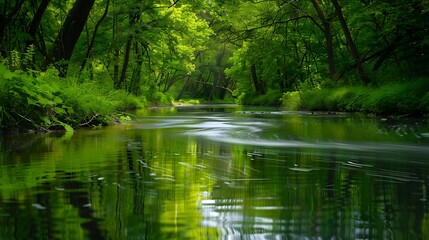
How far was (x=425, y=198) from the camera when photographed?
2355 mm

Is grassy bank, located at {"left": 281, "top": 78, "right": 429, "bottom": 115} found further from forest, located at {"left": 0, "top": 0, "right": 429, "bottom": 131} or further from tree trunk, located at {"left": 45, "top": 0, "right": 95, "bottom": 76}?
tree trunk, located at {"left": 45, "top": 0, "right": 95, "bottom": 76}

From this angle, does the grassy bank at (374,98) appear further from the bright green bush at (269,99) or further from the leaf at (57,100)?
the bright green bush at (269,99)

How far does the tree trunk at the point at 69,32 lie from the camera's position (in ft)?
29.7

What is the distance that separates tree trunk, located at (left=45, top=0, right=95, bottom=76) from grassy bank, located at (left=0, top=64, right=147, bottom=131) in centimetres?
99

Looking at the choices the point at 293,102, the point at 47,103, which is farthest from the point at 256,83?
the point at 47,103

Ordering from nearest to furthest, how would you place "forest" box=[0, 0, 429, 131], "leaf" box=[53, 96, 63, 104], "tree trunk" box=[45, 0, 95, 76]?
"leaf" box=[53, 96, 63, 104]
"forest" box=[0, 0, 429, 131]
"tree trunk" box=[45, 0, 95, 76]

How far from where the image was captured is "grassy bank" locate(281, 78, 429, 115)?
11281mm

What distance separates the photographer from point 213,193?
98.7 inches

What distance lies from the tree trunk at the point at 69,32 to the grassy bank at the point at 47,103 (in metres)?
0.99

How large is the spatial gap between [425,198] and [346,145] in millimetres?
2876

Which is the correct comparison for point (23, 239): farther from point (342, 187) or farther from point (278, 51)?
point (278, 51)

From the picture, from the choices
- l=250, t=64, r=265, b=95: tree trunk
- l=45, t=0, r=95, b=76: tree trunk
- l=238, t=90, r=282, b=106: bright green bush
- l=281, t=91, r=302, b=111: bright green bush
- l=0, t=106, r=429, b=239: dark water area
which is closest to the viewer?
l=0, t=106, r=429, b=239: dark water area

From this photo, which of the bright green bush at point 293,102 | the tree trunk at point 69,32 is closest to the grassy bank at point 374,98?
the bright green bush at point 293,102

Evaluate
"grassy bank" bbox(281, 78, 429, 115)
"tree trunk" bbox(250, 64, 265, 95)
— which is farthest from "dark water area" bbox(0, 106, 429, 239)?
"tree trunk" bbox(250, 64, 265, 95)
